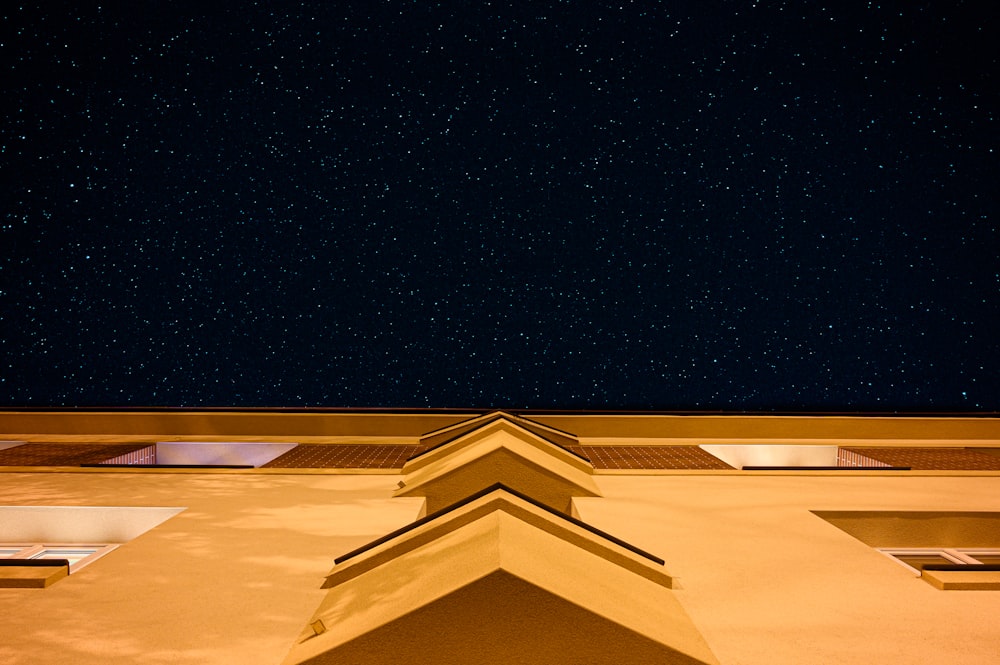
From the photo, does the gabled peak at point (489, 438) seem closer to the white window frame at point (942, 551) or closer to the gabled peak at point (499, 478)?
the gabled peak at point (499, 478)

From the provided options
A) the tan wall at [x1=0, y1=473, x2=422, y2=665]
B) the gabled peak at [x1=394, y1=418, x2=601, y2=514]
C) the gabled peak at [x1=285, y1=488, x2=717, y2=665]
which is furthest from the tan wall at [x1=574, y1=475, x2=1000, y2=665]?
the tan wall at [x1=0, y1=473, x2=422, y2=665]

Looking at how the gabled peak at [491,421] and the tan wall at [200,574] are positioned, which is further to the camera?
the gabled peak at [491,421]

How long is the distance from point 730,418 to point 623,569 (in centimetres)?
323

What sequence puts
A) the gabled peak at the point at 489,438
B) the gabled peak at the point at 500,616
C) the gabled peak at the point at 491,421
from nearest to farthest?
the gabled peak at the point at 500,616 → the gabled peak at the point at 489,438 → the gabled peak at the point at 491,421

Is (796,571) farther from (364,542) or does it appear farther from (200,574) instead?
(200,574)

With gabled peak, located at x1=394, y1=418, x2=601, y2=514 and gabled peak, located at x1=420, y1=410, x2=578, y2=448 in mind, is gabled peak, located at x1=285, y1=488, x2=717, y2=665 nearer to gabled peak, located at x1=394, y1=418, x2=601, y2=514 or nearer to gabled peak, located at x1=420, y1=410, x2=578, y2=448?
gabled peak, located at x1=394, y1=418, x2=601, y2=514

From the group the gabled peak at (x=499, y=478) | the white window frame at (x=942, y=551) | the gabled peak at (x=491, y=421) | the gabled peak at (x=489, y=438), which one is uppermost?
the gabled peak at (x=491, y=421)

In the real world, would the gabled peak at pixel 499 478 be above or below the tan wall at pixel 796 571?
above

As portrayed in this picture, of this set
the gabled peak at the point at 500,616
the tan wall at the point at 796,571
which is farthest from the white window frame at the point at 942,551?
the gabled peak at the point at 500,616

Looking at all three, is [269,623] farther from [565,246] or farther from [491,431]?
[565,246]

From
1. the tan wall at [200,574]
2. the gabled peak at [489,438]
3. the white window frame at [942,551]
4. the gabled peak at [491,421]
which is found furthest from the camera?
the gabled peak at [491,421]

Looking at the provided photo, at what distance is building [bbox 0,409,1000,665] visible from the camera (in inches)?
57.3

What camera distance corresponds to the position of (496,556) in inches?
59.4

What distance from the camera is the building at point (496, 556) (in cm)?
146
